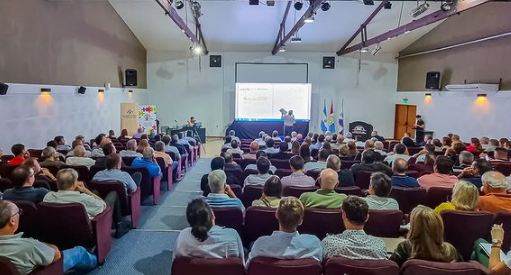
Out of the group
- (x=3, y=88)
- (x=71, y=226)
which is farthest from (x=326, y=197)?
(x=3, y=88)

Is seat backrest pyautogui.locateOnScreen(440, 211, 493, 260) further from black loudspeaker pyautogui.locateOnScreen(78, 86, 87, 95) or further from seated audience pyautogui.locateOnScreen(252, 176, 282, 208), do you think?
black loudspeaker pyautogui.locateOnScreen(78, 86, 87, 95)

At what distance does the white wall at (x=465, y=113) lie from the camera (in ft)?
33.0

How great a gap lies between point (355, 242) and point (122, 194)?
3181 millimetres

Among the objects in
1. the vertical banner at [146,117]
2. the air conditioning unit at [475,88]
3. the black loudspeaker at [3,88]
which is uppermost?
the air conditioning unit at [475,88]

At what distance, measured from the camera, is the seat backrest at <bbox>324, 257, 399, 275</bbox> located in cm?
220

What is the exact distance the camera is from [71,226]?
358 cm

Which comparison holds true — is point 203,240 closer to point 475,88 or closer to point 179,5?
point 179,5

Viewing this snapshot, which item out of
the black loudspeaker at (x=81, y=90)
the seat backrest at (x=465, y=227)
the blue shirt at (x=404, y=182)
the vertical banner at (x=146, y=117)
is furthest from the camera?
the vertical banner at (x=146, y=117)

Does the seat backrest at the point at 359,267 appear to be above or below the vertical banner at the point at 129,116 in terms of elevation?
below

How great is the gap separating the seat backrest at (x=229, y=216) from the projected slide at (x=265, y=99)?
12.2 m

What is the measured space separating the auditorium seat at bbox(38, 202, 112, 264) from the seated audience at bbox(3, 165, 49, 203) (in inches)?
14.4

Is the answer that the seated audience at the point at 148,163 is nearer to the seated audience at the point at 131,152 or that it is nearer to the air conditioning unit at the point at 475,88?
the seated audience at the point at 131,152

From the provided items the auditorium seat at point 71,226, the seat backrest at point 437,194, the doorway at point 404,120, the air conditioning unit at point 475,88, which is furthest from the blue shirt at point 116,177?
the doorway at point 404,120

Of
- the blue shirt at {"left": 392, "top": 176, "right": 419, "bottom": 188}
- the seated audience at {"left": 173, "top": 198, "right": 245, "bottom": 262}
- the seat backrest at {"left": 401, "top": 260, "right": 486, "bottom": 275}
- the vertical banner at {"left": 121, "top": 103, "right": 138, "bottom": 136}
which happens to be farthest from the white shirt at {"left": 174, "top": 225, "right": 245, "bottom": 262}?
the vertical banner at {"left": 121, "top": 103, "right": 138, "bottom": 136}
